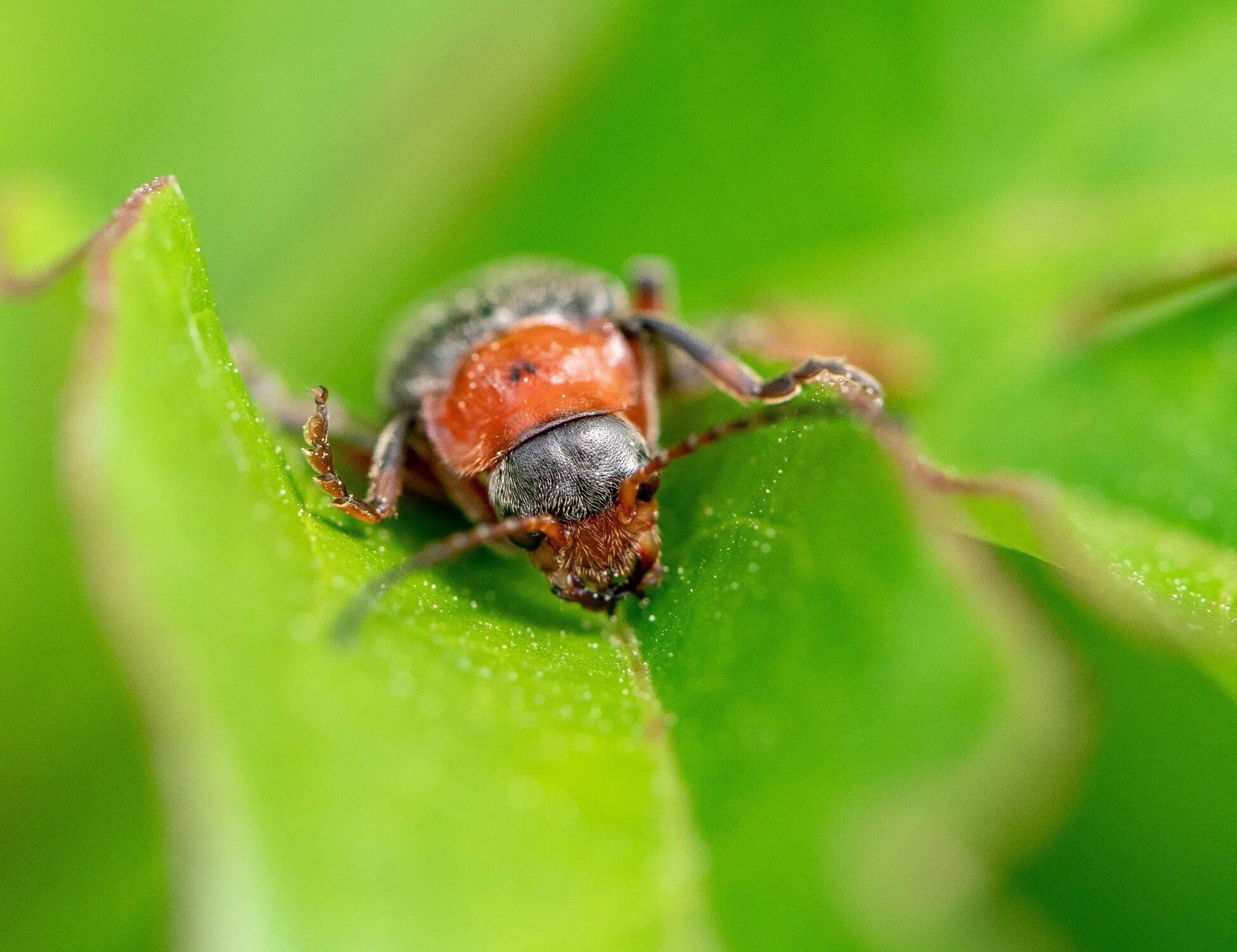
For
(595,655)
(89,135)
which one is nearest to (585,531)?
(595,655)

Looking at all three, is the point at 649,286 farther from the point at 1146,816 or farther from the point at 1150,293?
the point at 1146,816

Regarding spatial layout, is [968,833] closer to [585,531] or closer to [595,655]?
[595,655]

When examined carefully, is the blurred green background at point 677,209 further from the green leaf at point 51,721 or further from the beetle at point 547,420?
the beetle at point 547,420

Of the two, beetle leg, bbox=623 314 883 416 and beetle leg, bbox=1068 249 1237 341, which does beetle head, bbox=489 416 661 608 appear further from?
beetle leg, bbox=1068 249 1237 341

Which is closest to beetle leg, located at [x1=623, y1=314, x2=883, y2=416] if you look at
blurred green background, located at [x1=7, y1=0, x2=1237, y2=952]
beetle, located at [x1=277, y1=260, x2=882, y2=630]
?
beetle, located at [x1=277, y1=260, x2=882, y2=630]

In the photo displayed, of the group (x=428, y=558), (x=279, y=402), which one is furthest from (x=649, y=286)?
(x=428, y=558)

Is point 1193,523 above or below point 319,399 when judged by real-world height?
below
